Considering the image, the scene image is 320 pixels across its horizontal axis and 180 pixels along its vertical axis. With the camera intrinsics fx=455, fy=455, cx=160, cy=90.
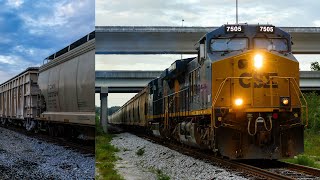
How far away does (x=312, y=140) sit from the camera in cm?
2544

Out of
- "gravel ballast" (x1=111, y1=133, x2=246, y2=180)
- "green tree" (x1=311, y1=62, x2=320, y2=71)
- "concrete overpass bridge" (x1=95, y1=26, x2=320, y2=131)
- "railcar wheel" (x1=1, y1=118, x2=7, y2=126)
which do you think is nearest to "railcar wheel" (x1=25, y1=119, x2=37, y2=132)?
"railcar wheel" (x1=1, y1=118, x2=7, y2=126)

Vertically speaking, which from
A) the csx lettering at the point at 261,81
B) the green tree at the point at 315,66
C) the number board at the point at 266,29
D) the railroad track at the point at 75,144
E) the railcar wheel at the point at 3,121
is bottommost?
the railroad track at the point at 75,144

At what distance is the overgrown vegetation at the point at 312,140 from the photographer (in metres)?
13.9

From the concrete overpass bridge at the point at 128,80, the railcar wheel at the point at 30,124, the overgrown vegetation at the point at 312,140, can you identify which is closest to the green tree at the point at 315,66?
the concrete overpass bridge at the point at 128,80

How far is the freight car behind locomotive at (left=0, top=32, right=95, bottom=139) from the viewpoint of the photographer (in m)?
3.91

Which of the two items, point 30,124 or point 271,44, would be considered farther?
point 271,44

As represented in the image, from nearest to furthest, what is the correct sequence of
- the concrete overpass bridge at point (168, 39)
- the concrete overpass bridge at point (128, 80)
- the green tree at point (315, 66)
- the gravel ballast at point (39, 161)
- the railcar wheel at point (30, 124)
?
the gravel ballast at point (39, 161), the railcar wheel at point (30, 124), the concrete overpass bridge at point (168, 39), the concrete overpass bridge at point (128, 80), the green tree at point (315, 66)

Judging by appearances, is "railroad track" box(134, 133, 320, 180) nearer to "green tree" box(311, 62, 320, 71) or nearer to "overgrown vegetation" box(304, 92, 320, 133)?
"overgrown vegetation" box(304, 92, 320, 133)

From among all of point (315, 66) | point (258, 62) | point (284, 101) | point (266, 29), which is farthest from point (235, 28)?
point (315, 66)

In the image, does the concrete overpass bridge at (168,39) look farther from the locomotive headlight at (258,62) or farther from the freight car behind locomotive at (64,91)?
the freight car behind locomotive at (64,91)

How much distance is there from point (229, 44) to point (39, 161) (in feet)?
32.5

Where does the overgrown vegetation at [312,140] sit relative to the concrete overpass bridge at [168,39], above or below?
below

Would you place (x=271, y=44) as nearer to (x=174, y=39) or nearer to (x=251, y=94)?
(x=251, y=94)

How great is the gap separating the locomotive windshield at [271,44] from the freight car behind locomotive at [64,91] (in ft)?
28.4
